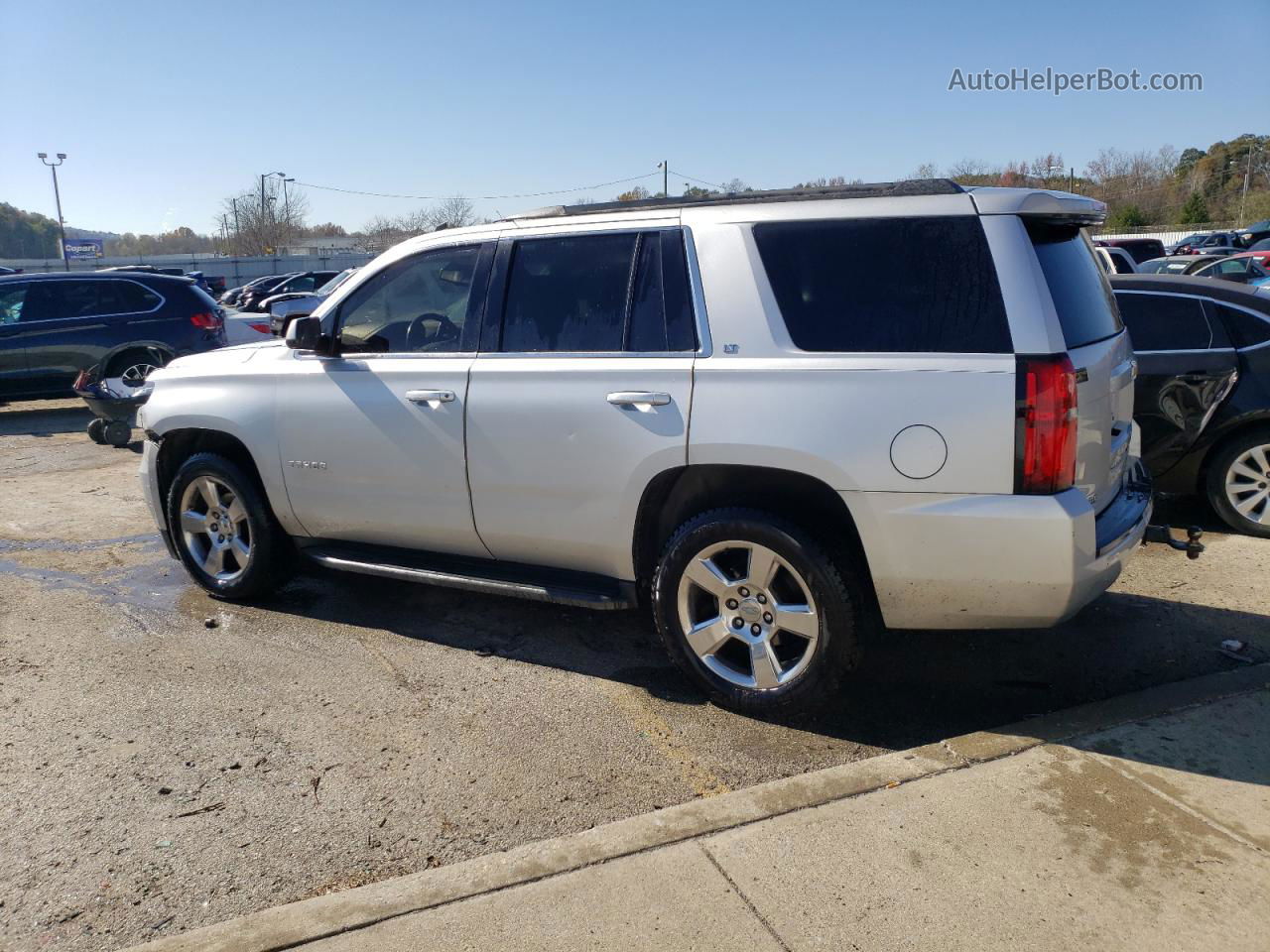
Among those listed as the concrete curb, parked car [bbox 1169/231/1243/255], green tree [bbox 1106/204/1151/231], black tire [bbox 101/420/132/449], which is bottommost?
black tire [bbox 101/420/132/449]

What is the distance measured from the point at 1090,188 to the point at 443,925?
8414 cm

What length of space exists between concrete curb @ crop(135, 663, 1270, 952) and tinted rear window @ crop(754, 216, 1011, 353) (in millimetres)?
1460

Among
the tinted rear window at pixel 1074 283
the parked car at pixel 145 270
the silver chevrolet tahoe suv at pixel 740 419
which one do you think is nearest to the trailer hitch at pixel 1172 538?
the silver chevrolet tahoe suv at pixel 740 419

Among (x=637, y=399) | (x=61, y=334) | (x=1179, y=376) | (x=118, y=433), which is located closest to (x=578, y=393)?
(x=637, y=399)

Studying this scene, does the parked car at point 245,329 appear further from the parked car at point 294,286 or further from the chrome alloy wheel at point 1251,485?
the parked car at point 294,286

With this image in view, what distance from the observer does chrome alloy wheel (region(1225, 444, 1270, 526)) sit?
6203mm

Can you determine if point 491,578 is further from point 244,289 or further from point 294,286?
point 244,289

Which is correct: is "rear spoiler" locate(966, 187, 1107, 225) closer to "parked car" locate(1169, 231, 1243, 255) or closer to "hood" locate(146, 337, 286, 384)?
"hood" locate(146, 337, 286, 384)

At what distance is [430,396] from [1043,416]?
2.62 m

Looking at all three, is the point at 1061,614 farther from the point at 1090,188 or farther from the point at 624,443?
the point at 1090,188

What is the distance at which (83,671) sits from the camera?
15.3 feet

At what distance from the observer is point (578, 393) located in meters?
4.20

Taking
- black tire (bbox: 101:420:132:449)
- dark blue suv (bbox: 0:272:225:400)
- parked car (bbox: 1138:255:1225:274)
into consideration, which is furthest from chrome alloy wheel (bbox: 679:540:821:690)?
parked car (bbox: 1138:255:1225:274)

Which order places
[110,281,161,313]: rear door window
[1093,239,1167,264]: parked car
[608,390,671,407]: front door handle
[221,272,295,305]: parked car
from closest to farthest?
1. [608,390,671,407]: front door handle
2. [110,281,161,313]: rear door window
3. [1093,239,1167,264]: parked car
4. [221,272,295,305]: parked car
